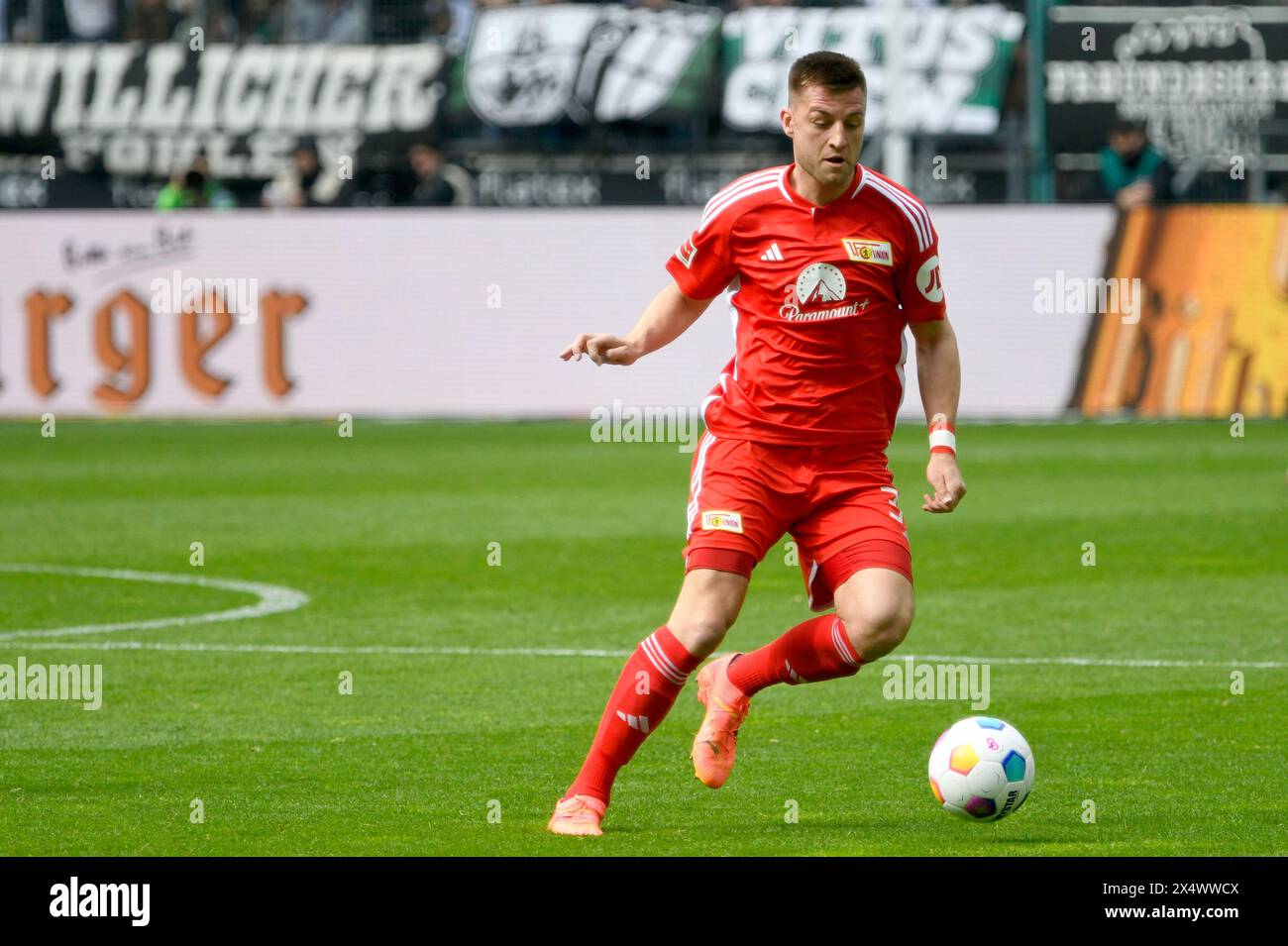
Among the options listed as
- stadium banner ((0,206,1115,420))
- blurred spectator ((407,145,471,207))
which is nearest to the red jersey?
stadium banner ((0,206,1115,420))

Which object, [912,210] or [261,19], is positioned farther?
[261,19]

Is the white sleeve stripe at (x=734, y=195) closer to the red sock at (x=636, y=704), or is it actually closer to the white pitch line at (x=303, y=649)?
the red sock at (x=636, y=704)

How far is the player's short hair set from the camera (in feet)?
18.9

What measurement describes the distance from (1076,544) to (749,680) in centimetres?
683

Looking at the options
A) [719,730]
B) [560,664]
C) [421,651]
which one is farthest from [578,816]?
[421,651]

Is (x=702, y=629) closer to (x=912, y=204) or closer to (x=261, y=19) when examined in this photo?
(x=912, y=204)

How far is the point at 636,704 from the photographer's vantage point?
Result: 586 cm

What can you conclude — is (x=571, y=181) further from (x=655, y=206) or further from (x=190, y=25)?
(x=190, y=25)

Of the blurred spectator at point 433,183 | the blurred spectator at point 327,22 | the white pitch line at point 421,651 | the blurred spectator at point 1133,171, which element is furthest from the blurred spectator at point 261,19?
the white pitch line at point 421,651

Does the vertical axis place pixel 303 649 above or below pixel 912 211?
below

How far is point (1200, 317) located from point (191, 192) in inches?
401

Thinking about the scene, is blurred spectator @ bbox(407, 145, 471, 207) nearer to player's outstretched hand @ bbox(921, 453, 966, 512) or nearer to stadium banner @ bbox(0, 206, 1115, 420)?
stadium banner @ bbox(0, 206, 1115, 420)

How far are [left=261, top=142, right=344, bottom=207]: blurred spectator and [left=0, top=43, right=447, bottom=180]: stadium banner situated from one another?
306 mm

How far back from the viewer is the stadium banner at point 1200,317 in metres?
20.2
